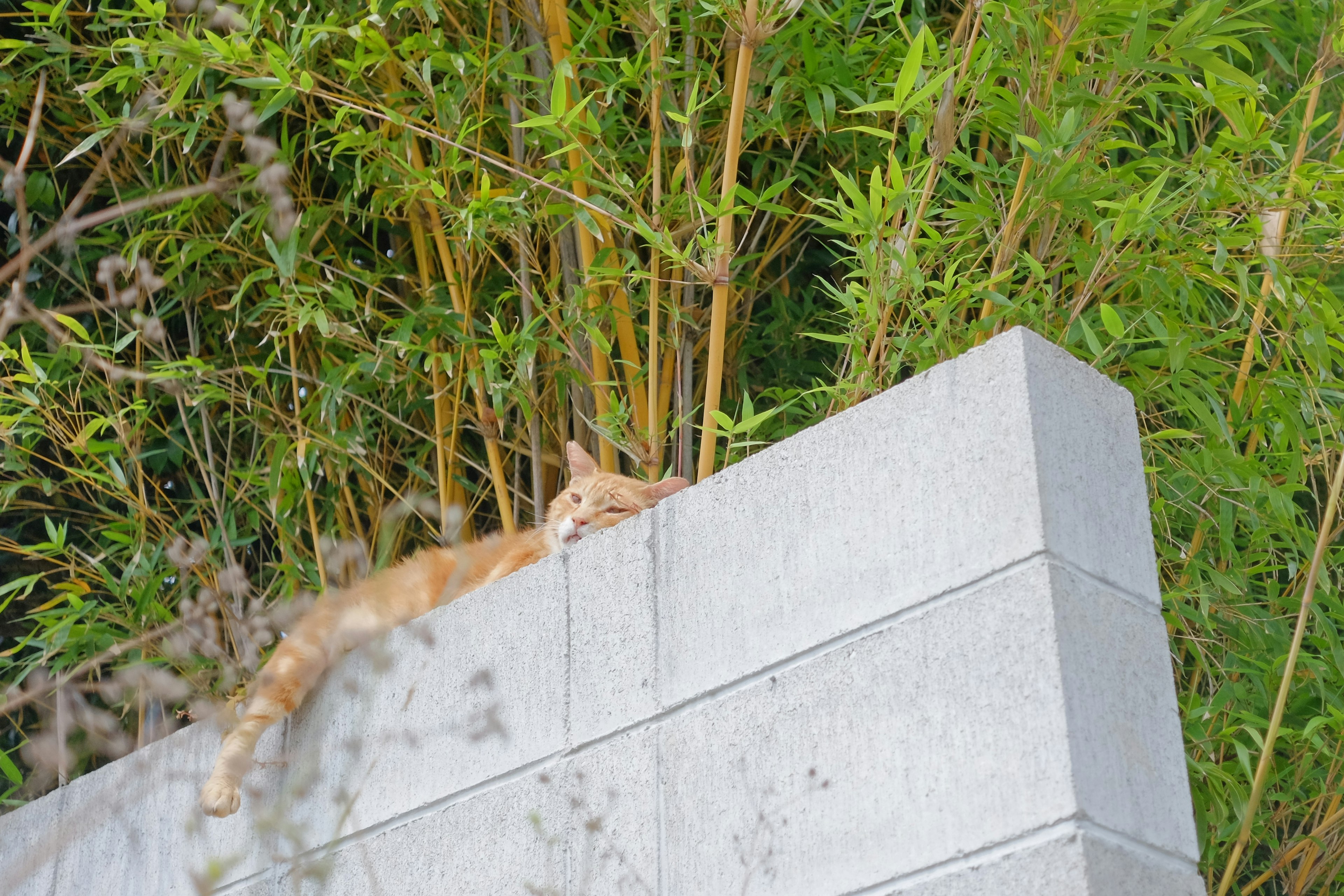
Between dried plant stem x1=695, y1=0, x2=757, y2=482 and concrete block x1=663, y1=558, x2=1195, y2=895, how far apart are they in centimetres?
51

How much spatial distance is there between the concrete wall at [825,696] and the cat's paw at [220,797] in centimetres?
10

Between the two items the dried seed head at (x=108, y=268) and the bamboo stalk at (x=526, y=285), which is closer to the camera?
the dried seed head at (x=108, y=268)

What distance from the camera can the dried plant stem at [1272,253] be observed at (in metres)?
1.84

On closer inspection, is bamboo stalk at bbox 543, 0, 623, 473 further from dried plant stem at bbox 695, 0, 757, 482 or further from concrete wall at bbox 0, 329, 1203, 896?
concrete wall at bbox 0, 329, 1203, 896

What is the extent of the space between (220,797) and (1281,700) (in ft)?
4.64

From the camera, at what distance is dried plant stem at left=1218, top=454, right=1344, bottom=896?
164cm

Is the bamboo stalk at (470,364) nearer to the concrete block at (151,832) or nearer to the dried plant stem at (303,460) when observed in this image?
the dried plant stem at (303,460)

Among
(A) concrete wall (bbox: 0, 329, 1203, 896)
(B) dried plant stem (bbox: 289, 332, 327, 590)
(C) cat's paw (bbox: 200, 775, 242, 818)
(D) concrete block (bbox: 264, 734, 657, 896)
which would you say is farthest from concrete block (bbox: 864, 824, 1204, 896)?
(B) dried plant stem (bbox: 289, 332, 327, 590)

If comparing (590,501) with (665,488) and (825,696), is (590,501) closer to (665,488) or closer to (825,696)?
(665,488)

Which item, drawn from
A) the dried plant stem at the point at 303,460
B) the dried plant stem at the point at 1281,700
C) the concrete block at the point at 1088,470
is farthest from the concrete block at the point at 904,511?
the dried plant stem at the point at 303,460

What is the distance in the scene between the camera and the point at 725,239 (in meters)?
1.71

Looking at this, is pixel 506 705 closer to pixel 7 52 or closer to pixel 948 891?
pixel 948 891

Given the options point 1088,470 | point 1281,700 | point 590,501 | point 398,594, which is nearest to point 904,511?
point 1088,470

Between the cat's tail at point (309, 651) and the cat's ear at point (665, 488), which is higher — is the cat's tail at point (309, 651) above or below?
below
